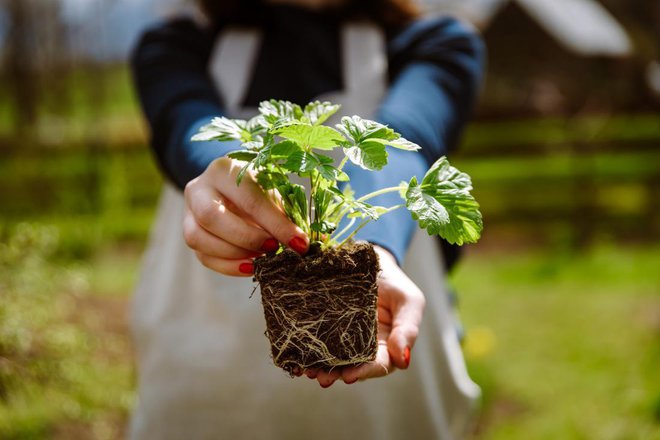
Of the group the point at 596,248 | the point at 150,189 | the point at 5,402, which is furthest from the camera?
the point at 150,189

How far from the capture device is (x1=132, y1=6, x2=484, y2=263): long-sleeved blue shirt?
1880 mm

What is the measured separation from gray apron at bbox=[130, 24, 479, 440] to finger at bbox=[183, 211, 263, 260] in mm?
610

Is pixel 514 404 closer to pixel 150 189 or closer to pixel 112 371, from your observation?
pixel 112 371

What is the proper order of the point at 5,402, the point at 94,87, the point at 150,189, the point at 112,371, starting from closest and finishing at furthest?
the point at 5,402 → the point at 112,371 → the point at 94,87 → the point at 150,189

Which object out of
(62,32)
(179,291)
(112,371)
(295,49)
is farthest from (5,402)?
(62,32)

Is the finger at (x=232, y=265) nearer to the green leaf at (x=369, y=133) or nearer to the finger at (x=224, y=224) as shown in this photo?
the finger at (x=224, y=224)

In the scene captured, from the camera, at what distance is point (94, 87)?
9742 millimetres

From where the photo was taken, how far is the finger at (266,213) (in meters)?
1.35

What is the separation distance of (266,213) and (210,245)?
5.6 inches

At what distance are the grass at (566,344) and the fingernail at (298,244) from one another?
3.06 m

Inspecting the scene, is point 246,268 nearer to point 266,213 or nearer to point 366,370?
point 266,213

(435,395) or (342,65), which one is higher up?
(342,65)

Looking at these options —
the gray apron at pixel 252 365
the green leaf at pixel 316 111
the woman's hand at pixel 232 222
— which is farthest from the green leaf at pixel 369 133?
the gray apron at pixel 252 365

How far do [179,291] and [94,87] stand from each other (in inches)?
328
